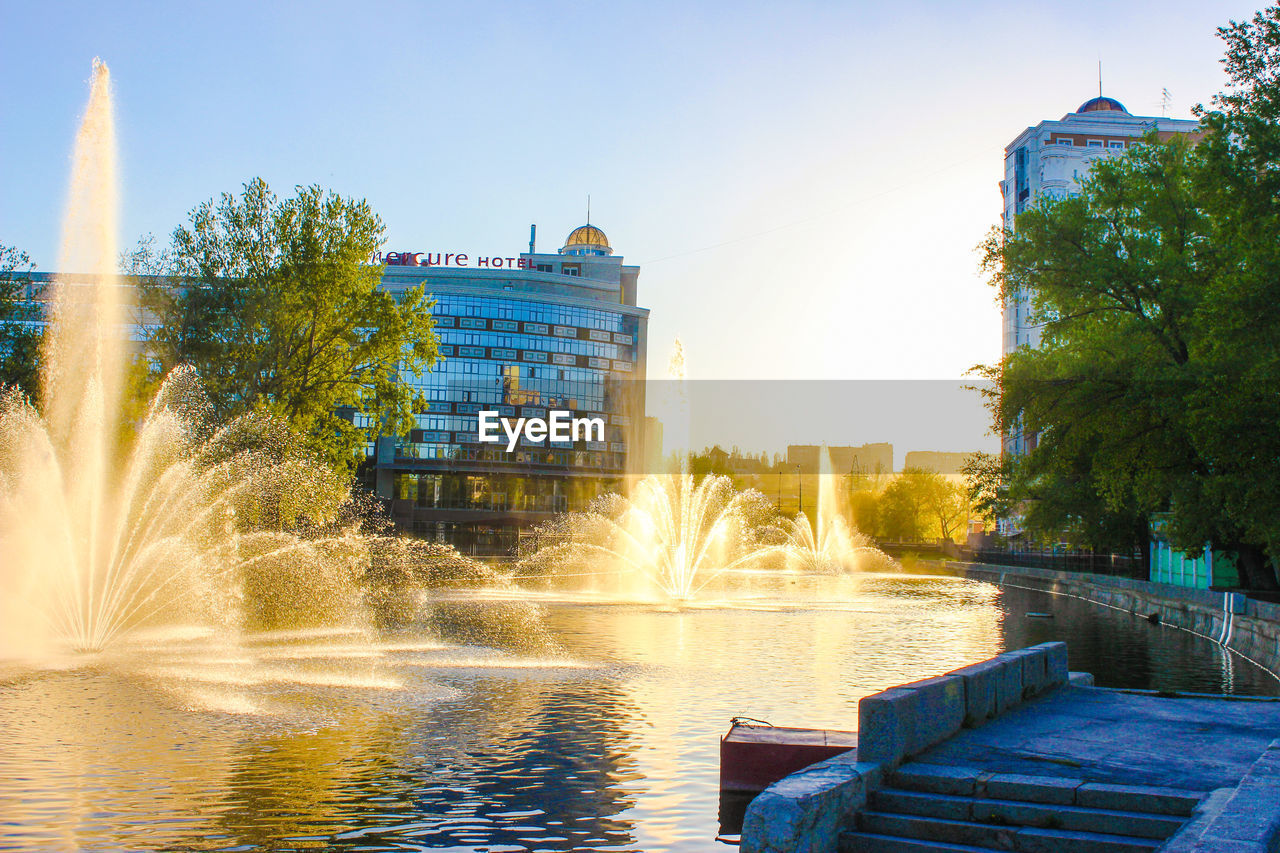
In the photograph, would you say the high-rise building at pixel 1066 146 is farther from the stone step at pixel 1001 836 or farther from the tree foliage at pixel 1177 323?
the stone step at pixel 1001 836

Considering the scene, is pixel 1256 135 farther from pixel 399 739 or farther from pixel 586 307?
pixel 586 307

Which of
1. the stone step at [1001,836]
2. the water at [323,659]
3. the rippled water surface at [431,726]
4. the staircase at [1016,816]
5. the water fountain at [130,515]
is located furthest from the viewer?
the water fountain at [130,515]

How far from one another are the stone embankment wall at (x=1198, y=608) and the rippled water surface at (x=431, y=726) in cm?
67

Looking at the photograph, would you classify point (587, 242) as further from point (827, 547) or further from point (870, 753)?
→ point (870, 753)

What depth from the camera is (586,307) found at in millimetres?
100938

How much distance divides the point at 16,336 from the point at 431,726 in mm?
32255

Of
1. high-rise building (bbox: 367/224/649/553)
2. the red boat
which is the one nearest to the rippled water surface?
the red boat

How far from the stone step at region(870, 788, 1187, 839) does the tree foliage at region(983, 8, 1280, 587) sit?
60.6 ft

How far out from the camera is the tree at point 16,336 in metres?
37.3

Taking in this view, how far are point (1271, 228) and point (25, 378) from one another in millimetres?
37172

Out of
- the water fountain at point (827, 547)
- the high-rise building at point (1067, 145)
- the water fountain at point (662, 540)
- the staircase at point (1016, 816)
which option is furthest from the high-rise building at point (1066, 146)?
the staircase at point (1016, 816)

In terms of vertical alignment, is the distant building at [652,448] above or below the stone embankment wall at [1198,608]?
above

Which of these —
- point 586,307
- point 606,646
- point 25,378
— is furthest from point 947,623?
point 586,307

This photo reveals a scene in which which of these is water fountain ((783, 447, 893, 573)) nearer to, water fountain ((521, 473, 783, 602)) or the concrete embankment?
water fountain ((521, 473, 783, 602))
